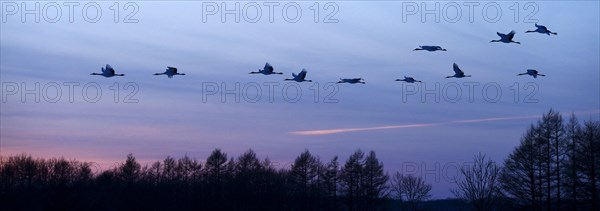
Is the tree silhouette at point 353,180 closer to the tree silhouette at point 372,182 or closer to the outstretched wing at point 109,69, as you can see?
the tree silhouette at point 372,182

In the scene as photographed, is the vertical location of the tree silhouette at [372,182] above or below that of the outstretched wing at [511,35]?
below

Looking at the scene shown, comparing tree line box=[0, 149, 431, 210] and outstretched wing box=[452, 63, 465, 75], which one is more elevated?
outstretched wing box=[452, 63, 465, 75]

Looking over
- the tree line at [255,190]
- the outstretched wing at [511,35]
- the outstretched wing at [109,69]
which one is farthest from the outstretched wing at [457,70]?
the tree line at [255,190]

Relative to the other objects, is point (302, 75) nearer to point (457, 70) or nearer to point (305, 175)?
point (457, 70)

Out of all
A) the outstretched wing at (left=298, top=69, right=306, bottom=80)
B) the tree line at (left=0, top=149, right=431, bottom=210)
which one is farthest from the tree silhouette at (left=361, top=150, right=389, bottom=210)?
Answer: the outstretched wing at (left=298, top=69, right=306, bottom=80)

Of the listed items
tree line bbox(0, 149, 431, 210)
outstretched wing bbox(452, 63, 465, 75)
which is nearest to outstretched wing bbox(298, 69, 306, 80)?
outstretched wing bbox(452, 63, 465, 75)

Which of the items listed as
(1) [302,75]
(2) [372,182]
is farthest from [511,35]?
(2) [372,182]

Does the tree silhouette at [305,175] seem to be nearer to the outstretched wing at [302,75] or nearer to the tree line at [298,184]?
the tree line at [298,184]

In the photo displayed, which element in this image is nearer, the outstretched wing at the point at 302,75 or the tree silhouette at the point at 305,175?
the outstretched wing at the point at 302,75

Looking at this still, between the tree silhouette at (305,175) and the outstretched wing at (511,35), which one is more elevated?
the outstretched wing at (511,35)

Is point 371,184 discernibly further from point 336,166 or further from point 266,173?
point 266,173

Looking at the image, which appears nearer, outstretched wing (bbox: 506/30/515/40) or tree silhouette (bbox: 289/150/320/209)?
outstretched wing (bbox: 506/30/515/40)

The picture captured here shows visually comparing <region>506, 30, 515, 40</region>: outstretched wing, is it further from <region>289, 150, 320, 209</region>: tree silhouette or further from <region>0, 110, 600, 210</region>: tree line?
<region>289, 150, 320, 209</region>: tree silhouette

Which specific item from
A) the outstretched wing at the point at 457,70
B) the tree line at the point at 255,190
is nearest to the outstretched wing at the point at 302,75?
the outstretched wing at the point at 457,70
